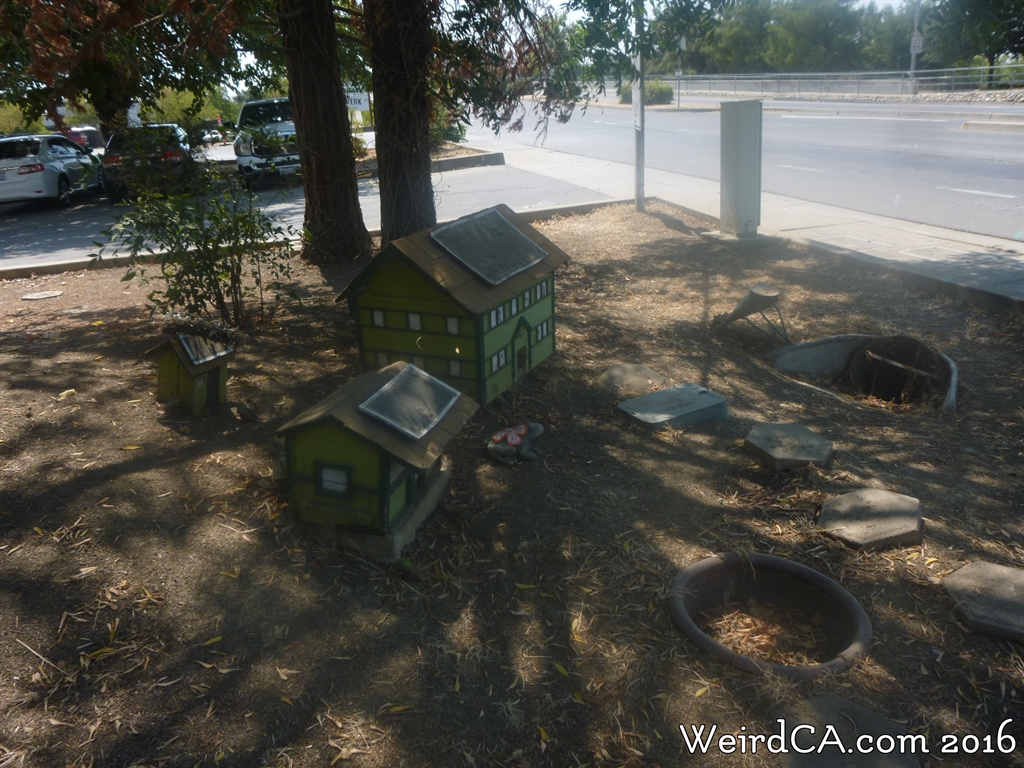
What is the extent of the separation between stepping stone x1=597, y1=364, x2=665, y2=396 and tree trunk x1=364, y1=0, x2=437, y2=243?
233 centimetres

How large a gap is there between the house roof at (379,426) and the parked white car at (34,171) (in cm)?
1538

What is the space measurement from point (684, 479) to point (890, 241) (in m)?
7.15

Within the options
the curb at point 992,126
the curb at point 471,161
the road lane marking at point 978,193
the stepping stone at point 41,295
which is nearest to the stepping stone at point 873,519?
the stepping stone at point 41,295

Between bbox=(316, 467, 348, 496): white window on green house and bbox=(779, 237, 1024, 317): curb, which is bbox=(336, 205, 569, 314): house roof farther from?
bbox=(779, 237, 1024, 317): curb

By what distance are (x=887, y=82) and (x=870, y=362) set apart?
35.9 m

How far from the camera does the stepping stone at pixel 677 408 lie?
16.0ft

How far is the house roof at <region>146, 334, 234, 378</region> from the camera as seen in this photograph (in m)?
4.36

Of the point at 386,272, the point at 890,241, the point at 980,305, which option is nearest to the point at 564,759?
the point at 386,272

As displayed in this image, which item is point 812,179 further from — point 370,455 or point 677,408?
point 370,455

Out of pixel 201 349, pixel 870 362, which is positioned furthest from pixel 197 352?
pixel 870 362

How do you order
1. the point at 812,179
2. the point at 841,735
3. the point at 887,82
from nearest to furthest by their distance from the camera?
the point at 841,735
the point at 812,179
the point at 887,82

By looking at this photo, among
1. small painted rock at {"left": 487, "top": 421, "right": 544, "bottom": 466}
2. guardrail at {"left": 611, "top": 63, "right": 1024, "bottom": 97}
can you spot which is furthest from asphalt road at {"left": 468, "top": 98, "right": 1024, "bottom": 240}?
small painted rock at {"left": 487, "top": 421, "right": 544, "bottom": 466}

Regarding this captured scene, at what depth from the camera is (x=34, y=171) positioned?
16.9m

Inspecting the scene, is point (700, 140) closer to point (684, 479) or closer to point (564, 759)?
point (684, 479)
